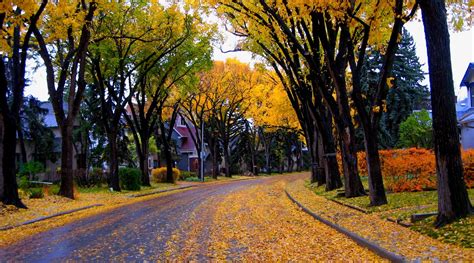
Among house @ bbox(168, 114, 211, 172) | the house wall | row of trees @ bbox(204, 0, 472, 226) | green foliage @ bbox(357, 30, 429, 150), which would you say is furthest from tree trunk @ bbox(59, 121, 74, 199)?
Answer: house @ bbox(168, 114, 211, 172)

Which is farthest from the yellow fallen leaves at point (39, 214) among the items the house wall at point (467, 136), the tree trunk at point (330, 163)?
the house wall at point (467, 136)

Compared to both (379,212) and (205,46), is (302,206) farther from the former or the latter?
(205,46)

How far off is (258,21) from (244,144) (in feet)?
161

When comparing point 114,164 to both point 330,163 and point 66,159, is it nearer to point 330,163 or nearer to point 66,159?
point 66,159

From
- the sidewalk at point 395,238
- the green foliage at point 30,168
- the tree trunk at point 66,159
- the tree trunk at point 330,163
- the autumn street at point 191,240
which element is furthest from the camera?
the green foliage at point 30,168

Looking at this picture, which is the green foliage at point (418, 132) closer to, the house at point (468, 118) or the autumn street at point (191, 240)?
the house at point (468, 118)

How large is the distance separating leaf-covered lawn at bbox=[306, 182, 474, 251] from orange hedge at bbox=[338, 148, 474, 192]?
69cm

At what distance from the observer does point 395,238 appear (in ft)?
28.3

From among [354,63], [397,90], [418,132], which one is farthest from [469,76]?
[354,63]

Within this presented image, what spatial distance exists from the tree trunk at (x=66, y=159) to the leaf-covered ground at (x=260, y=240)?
30.2ft

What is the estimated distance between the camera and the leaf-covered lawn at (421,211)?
7915 mm

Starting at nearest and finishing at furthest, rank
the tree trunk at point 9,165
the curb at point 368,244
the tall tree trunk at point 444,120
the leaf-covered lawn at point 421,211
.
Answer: the curb at point 368,244 → the leaf-covered lawn at point 421,211 → the tall tree trunk at point 444,120 → the tree trunk at point 9,165

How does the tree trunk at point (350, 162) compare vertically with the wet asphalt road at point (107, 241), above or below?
above

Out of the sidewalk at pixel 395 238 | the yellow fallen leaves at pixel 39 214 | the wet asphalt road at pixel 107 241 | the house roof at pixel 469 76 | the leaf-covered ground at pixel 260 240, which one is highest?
the house roof at pixel 469 76
